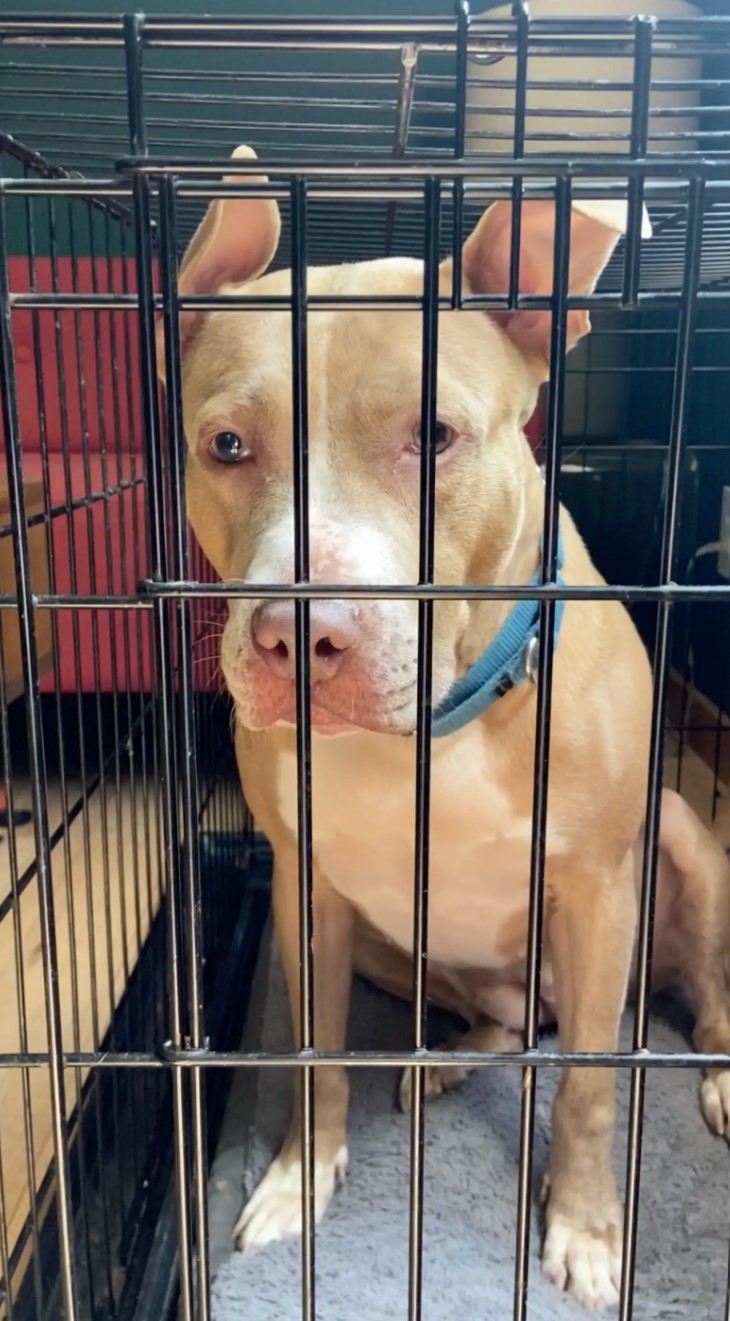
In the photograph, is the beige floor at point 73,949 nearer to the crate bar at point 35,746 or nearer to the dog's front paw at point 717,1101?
the crate bar at point 35,746

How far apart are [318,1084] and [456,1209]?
0.61ft

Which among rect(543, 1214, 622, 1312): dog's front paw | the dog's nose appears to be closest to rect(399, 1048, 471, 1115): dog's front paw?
rect(543, 1214, 622, 1312): dog's front paw

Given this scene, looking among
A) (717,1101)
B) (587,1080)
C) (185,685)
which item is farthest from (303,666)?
(717,1101)

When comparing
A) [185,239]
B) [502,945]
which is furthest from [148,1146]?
[185,239]

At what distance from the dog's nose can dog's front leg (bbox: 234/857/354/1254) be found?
469 mm

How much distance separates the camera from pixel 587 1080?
1069mm

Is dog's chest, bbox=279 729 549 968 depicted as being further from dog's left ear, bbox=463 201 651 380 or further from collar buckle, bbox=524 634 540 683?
dog's left ear, bbox=463 201 651 380

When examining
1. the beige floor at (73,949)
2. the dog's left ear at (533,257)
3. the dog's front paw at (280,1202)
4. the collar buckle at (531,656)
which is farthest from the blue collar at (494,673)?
the dog's front paw at (280,1202)

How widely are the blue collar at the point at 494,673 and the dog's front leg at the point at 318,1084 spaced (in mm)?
274

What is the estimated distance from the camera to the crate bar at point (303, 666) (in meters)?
0.57

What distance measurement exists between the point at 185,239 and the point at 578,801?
101 centimetres

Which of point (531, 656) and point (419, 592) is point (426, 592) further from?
point (531, 656)

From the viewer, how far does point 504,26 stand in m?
0.60

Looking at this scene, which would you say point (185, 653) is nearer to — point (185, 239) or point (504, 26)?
point (504, 26)
